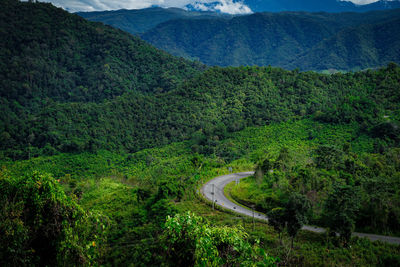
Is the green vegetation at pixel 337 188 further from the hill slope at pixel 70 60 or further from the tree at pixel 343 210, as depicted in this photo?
the hill slope at pixel 70 60

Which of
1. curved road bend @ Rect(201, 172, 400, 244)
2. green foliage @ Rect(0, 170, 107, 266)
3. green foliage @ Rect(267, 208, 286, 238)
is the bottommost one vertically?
curved road bend @ Rect(201, 172, 400, 244)

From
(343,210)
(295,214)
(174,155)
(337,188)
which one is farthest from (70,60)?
(343,210)

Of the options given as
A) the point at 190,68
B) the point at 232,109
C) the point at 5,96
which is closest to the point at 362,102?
the point at 232,109

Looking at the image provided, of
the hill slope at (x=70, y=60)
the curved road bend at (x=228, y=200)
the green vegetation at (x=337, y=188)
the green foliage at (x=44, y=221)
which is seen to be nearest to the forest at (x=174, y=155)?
the green foliage at (x=44, y=221)

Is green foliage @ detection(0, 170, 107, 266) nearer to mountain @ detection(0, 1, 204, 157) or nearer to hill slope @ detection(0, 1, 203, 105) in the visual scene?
mountain @ detection(0, 1, 204, 157)

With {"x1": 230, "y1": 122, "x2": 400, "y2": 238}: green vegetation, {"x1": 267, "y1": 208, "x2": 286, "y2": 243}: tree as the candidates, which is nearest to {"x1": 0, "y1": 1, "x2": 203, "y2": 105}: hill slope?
{"x1": 230, "y1": 122, "x2": 400, "y2": 238}: green vegetation

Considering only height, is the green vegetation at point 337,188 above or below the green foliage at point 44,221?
below
